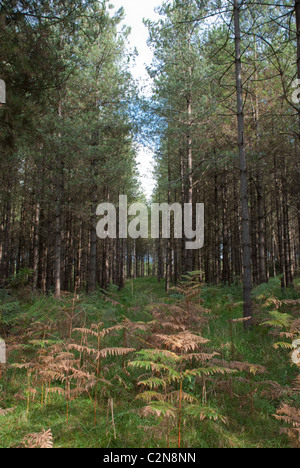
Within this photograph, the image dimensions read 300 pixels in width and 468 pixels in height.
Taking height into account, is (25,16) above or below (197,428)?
above

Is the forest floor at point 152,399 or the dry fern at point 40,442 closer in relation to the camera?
the dry fern at point 40,442

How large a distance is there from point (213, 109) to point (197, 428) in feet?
36.5

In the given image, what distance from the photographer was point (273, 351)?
16.0ft

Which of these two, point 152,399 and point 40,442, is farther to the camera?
point 152,399

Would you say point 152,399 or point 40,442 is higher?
point 40,442

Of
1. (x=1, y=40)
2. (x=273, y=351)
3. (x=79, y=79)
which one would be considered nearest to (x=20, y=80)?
(x=1, y=40)

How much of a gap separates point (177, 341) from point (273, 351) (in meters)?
2.94

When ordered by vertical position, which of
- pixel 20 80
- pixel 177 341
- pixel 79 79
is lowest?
pixel 177 341

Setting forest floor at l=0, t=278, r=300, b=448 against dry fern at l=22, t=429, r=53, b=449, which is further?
forest floor at l=0, t=278, r=300, b=448

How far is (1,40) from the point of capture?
5336 mm

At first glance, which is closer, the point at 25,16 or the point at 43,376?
the point at 43,376
